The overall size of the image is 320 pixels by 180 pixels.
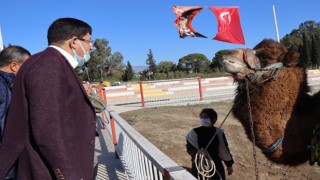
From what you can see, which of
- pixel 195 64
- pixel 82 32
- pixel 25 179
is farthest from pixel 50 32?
pixel 195 64

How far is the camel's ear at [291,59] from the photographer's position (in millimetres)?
3598

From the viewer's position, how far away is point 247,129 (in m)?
3.69

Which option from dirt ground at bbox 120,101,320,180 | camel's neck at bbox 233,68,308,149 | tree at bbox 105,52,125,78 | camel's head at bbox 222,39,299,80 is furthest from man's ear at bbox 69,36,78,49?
tree at bbox 105,52,125,78

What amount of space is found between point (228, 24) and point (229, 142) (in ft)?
9.62

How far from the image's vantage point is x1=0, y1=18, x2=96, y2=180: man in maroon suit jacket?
6.03ft

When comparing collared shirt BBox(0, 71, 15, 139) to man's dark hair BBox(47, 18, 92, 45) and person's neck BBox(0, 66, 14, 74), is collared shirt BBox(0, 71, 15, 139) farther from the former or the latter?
man's dark hair BBox(47, 18, 92, 45)

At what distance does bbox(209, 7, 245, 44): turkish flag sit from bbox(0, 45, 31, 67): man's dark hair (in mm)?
5272

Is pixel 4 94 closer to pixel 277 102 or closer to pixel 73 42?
pixel 73 42

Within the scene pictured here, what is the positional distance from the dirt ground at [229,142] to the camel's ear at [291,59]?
4.92ft

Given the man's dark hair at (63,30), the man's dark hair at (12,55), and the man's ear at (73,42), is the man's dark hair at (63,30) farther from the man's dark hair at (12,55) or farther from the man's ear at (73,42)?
the man's dark hair at (12,55)

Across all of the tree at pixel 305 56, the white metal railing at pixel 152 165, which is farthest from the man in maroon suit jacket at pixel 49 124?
the tree at pixel 305 56

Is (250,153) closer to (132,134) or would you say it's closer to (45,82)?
(132,134)

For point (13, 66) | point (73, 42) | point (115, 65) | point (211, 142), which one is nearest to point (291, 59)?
point (211, 142)

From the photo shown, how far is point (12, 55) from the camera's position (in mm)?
3230
